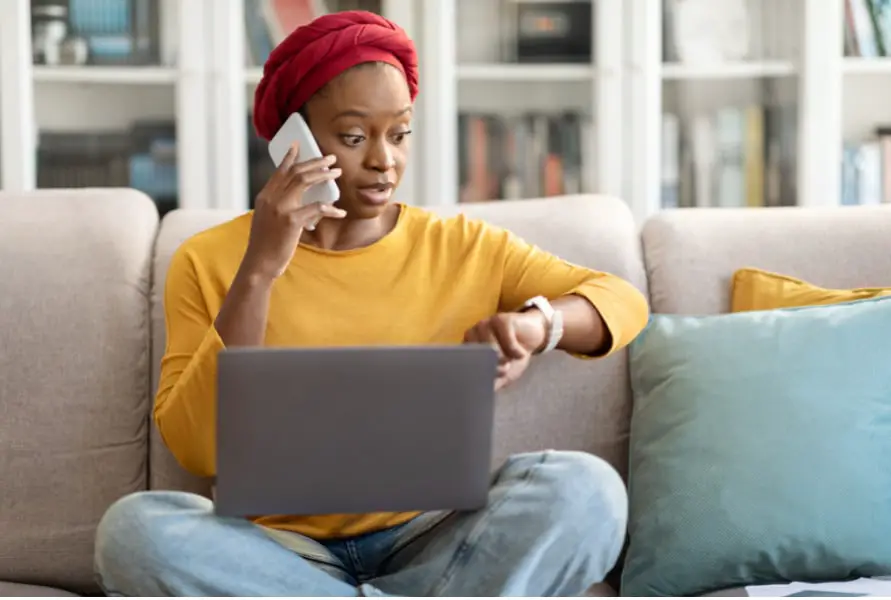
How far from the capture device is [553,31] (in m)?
2.62

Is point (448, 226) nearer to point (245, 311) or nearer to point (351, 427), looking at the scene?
point (245, 311)

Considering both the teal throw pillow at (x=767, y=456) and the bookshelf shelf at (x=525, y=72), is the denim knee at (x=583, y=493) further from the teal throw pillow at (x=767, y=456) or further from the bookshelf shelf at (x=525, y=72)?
the bookshelf shelf at (x=525, y=72)

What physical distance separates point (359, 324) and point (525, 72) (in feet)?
4.10

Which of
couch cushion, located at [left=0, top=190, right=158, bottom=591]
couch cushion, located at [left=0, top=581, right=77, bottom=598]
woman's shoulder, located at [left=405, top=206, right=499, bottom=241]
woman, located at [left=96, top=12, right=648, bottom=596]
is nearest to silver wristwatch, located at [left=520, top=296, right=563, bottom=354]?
woman, located at [left=96, top=12, right=648, bottom=596]

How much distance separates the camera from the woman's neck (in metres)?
1.65

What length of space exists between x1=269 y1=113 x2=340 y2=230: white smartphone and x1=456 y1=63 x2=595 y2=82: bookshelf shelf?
110cm

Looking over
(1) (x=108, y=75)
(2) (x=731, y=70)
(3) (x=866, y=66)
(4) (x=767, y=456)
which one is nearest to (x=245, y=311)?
(4) (x=767, y=456)

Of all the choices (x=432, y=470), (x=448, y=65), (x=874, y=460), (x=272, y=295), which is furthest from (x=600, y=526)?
(x=448, y=65)

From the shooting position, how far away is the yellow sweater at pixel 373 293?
1.50m

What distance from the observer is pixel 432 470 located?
3.77ft

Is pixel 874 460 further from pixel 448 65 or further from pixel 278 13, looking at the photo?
pixel 278 13

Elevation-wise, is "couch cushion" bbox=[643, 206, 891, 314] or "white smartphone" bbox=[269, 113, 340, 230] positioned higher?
"white smartphone" bbox=[269, 113, 340, 230]

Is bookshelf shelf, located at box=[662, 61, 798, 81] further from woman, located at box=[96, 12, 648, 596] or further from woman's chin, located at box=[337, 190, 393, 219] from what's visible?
woman's chin, located at box=[337, 190, 393, 219]

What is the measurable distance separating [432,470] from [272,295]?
511 mm
